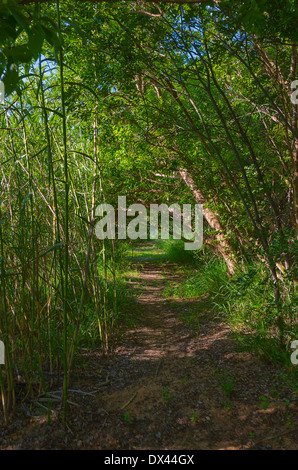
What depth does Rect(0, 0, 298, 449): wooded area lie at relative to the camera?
1.48m

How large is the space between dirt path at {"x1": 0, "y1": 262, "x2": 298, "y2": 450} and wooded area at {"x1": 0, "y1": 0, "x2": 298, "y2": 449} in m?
0.04

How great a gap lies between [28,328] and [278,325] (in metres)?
1.53

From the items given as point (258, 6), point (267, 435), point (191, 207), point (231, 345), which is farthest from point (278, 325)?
point (191, 207)

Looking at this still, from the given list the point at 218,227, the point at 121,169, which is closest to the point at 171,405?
the point at 218,227

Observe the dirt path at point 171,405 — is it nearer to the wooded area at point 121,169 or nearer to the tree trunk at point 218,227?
the wooded area at point 121,169

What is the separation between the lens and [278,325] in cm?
209

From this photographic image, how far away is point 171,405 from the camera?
169 centimetres

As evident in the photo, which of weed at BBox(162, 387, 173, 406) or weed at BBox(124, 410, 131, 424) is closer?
weed at BBox(124, 410, 131, 424)

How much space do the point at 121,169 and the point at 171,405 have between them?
347 cm

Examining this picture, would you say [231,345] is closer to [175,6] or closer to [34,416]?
[34,416]

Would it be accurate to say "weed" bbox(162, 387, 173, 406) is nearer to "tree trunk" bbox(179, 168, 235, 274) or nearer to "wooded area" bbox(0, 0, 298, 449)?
"wooded area" bbox(0, 0, 298, 449)

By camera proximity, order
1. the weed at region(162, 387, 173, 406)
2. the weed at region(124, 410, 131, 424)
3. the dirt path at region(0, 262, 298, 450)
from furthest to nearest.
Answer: the weed at region(162, 387, 173, 406) → the weed at region(124, 410, 131, 424) → the dirt path at region(0, 262, 298, 450)

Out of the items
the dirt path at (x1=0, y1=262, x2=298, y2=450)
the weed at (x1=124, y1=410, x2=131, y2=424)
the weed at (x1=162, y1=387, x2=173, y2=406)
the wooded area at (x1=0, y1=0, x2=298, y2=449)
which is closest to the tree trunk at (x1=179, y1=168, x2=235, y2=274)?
the wooded area at (x1=0, y1=0, x2=298, y2=449)

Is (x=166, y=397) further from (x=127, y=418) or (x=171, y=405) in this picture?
(x=127, y=418)
